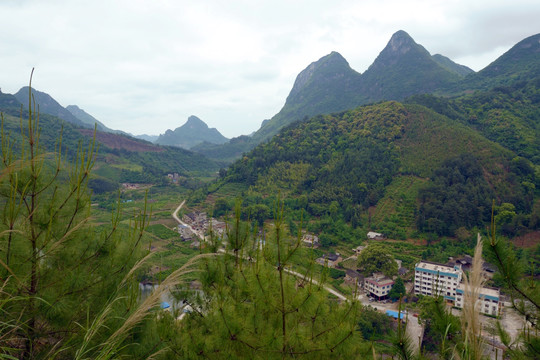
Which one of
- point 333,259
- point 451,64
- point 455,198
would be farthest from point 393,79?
point 333,259

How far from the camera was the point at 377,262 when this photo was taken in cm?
1408

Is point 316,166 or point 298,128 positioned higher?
point 298,128

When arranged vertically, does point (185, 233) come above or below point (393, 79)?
below

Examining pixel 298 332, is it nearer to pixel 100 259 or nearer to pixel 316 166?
pixel 100 259

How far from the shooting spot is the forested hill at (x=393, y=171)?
19.4m

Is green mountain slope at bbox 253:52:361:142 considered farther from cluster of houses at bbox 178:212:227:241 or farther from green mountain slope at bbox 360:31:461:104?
cluster of houses at bbox 178:212:227:241

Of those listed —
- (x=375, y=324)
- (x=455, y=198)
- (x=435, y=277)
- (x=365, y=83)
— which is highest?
(x=365, y=83)

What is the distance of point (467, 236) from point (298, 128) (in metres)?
23.3

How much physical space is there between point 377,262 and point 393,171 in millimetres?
13035

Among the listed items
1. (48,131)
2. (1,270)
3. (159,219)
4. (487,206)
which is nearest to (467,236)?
(487,206)

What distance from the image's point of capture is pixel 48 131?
138ft

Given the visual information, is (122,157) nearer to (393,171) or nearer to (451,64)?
(393,171)

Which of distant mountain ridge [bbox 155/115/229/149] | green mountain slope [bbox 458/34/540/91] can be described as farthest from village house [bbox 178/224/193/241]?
distant mountain ridge [bbox 155/115/229/149]

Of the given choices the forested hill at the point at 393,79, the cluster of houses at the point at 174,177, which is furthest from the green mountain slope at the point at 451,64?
the cluster of houses at the point at 174,177
